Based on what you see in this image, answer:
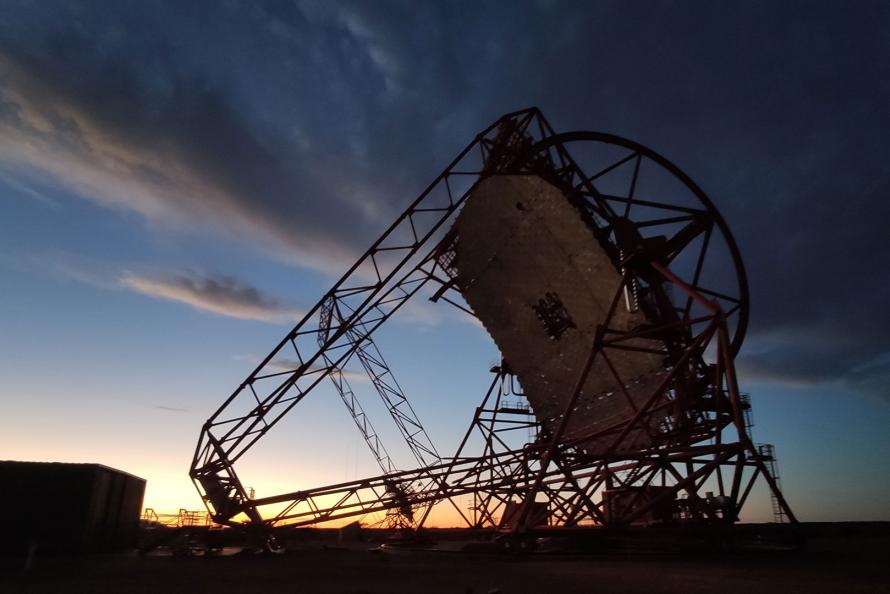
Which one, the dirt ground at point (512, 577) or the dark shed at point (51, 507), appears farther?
the dark shed at point (51, 507)

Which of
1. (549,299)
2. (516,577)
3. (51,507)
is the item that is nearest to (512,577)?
(516,577)

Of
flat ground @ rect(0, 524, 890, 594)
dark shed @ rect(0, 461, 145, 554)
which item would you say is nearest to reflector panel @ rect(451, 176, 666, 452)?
flat ground @ rect(0, 524, 890, 594)

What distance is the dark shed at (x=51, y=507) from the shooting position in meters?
22.5

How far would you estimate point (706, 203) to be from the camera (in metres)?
18.4

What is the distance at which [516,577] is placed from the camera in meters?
10.6

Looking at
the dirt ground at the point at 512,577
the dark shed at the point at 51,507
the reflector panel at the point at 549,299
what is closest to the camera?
the dirt ground at the point at 512,577

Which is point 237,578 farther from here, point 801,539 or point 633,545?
point 801,539

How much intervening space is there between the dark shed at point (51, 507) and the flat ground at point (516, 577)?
863 cm

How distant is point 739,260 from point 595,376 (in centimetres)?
640

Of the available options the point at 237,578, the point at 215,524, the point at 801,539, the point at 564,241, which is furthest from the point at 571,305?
the point at 215,524

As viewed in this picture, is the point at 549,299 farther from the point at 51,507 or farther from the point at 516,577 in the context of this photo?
the point at 51,507

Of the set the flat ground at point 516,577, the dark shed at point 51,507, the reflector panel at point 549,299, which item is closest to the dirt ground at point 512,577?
the flat ground at point 516,577

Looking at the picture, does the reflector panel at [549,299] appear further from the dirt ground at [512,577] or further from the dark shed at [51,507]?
the dark shed at [51,507]

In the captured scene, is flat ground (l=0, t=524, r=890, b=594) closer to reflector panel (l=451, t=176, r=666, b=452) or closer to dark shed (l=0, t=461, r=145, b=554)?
reflector panel (l=451, t=176, r=666, b=452)
